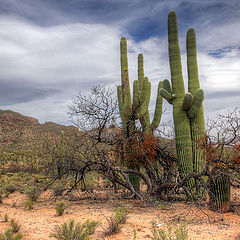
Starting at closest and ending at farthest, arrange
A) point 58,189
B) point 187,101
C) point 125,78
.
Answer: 1. point 187,101
2. point 125,78
3. point 58,189

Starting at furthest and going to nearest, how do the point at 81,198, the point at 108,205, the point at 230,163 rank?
the point at 81,198, the point at 108,205, the point at 230,163

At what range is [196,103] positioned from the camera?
9805 mm

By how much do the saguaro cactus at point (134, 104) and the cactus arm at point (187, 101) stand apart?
162 cm

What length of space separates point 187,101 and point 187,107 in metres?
0.29

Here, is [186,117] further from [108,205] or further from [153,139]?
[108,205]

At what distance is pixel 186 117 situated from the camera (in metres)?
10.1

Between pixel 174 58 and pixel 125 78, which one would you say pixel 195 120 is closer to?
pixel 174 58

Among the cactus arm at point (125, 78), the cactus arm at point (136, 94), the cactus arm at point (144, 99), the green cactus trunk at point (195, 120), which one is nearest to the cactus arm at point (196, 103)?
the green cactus trunk at point (195, 120)

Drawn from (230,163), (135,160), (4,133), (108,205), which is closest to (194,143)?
(230,163)

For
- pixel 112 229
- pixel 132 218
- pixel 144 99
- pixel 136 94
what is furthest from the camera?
pixel 136 94

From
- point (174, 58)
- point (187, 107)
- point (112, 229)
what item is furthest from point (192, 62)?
point (112, 229)

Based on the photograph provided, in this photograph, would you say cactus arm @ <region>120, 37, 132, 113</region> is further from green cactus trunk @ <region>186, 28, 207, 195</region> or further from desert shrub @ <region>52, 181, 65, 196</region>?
desert shrub @ <region>52, 181, 65, 196</region>

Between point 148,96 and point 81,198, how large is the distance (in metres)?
5.11

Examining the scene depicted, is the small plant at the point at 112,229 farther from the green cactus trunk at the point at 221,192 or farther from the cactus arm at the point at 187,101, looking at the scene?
the cactus arm at the point at 187,101
